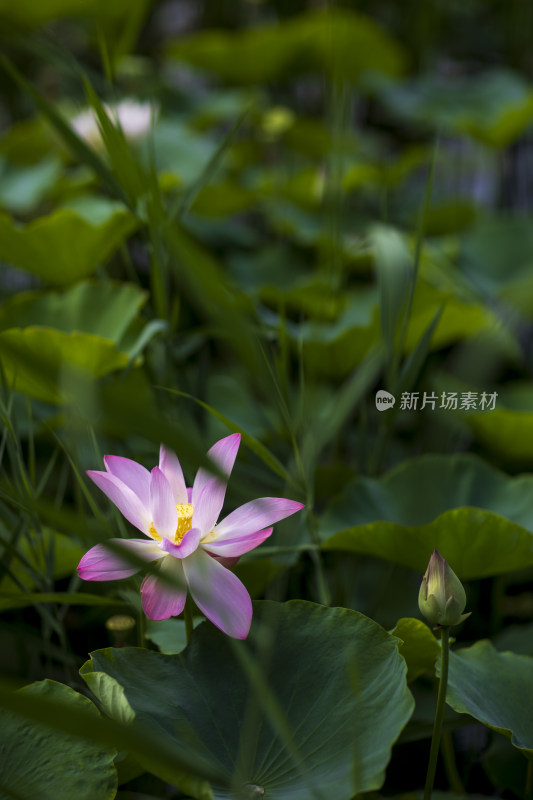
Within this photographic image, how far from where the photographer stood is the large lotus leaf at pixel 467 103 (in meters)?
1.72

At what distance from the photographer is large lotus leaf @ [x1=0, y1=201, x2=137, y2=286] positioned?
3.05 feet

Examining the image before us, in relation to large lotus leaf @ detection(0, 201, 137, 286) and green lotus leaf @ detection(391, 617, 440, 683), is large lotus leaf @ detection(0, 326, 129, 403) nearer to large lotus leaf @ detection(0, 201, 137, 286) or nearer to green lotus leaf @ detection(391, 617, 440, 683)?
large lotus leaf @ detection(0, 201, 137, 286)

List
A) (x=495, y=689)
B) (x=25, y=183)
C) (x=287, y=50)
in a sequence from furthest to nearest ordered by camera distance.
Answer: (x=287, y=50)
(x=25, y=183)
(x=495, y=689)

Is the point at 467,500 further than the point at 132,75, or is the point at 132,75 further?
the point at 132,75

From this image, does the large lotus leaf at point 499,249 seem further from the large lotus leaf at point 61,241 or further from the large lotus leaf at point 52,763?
the large lotus leaf at point 52,763

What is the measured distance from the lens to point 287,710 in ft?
1.58

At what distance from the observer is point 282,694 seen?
489 millimetres

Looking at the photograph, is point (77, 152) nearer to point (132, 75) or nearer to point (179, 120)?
point (132, 75)

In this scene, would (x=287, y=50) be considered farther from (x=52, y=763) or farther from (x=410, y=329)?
(x=52, y=763)

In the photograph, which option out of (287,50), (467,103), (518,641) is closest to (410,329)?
(518,641)

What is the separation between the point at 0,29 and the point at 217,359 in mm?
1278

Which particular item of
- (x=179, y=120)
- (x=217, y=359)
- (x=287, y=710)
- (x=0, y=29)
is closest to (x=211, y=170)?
(x=287, y=710)

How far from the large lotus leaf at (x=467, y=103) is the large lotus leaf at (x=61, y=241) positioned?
1.08m

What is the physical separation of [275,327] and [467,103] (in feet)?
4.77
